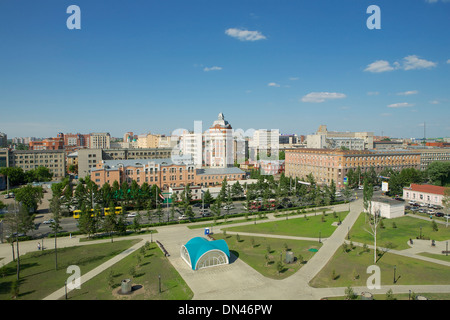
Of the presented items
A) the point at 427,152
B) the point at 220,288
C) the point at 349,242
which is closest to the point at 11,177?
the point at 220,288

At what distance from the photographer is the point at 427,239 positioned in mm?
34906

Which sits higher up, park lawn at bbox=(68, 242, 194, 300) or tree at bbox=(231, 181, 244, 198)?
tree at bbox=(231, 181, 244, 198)

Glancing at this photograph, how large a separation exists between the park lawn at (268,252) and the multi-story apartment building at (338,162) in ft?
145

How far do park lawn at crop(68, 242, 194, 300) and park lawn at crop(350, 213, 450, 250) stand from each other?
22.8 meters

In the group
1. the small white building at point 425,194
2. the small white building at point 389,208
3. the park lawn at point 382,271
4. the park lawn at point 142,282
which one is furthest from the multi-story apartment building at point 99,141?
the park lawn at point 382,271

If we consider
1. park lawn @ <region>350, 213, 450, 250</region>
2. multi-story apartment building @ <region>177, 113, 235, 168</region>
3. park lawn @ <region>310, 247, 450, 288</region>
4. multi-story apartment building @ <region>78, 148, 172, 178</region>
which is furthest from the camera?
multi-story apartment building @ <region>177, 113, 235, 168</region>

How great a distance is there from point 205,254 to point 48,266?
15441 millimetres

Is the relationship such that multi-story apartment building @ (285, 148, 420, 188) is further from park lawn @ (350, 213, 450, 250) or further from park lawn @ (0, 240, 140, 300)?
park lawn @ (0, 240, 140, 300)

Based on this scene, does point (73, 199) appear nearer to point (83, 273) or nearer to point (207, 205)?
point (207, 205)

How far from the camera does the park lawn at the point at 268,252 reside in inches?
1051

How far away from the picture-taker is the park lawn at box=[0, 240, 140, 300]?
76.4 feet

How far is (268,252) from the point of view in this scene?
101ft

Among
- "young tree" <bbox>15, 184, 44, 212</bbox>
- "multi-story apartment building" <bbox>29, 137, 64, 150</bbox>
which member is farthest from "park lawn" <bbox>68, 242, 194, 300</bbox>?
"multi-story apartment building" <bbox>29, 137, 64, 150</bbox>
